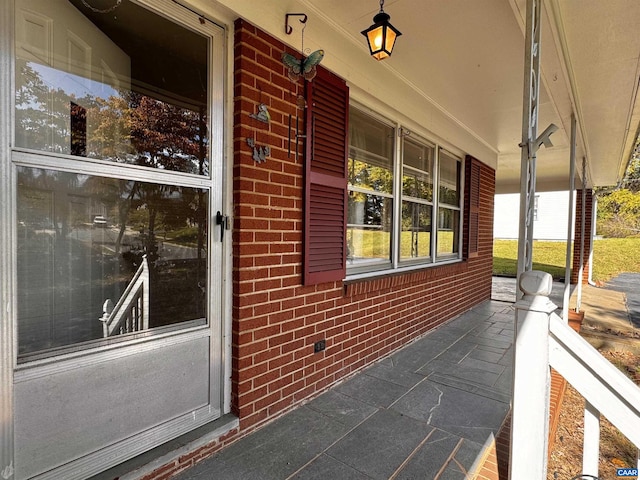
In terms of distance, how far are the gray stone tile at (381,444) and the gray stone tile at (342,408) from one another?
7 cm

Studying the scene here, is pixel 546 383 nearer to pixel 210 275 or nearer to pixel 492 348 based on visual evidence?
pixel 210 275

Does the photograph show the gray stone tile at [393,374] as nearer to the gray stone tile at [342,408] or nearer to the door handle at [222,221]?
the gray stone tile at [342,408]

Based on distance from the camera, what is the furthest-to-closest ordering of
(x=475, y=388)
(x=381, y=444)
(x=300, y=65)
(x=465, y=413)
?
(x=475, y=388) → (x=465, y=413) → (x=300, y=65) → (x=381, y=444)

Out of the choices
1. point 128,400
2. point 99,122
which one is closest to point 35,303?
point 128,400

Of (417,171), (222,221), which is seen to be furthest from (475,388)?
(417,171)

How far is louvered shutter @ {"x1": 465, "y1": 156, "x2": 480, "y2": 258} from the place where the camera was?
542cm

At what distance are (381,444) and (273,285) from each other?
3.86ft

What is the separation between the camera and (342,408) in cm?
247

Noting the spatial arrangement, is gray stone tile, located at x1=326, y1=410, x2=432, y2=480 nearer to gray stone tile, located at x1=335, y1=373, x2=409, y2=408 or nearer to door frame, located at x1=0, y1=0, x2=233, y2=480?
gray stone tile, located at x1=335, y1=373, x2=409, y2=408

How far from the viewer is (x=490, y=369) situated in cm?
322

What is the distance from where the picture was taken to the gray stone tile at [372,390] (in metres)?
2.59

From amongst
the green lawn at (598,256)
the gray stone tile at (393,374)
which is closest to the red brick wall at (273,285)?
the gray stone tile at (393,374)

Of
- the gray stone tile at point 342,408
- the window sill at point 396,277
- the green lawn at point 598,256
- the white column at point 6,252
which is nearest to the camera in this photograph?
the white column at point 6,252

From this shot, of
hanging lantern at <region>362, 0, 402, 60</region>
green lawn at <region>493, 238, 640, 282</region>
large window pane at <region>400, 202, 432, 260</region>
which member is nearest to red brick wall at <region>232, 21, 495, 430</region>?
hanging lantern at <region>362, 0, 402, 60</region>
